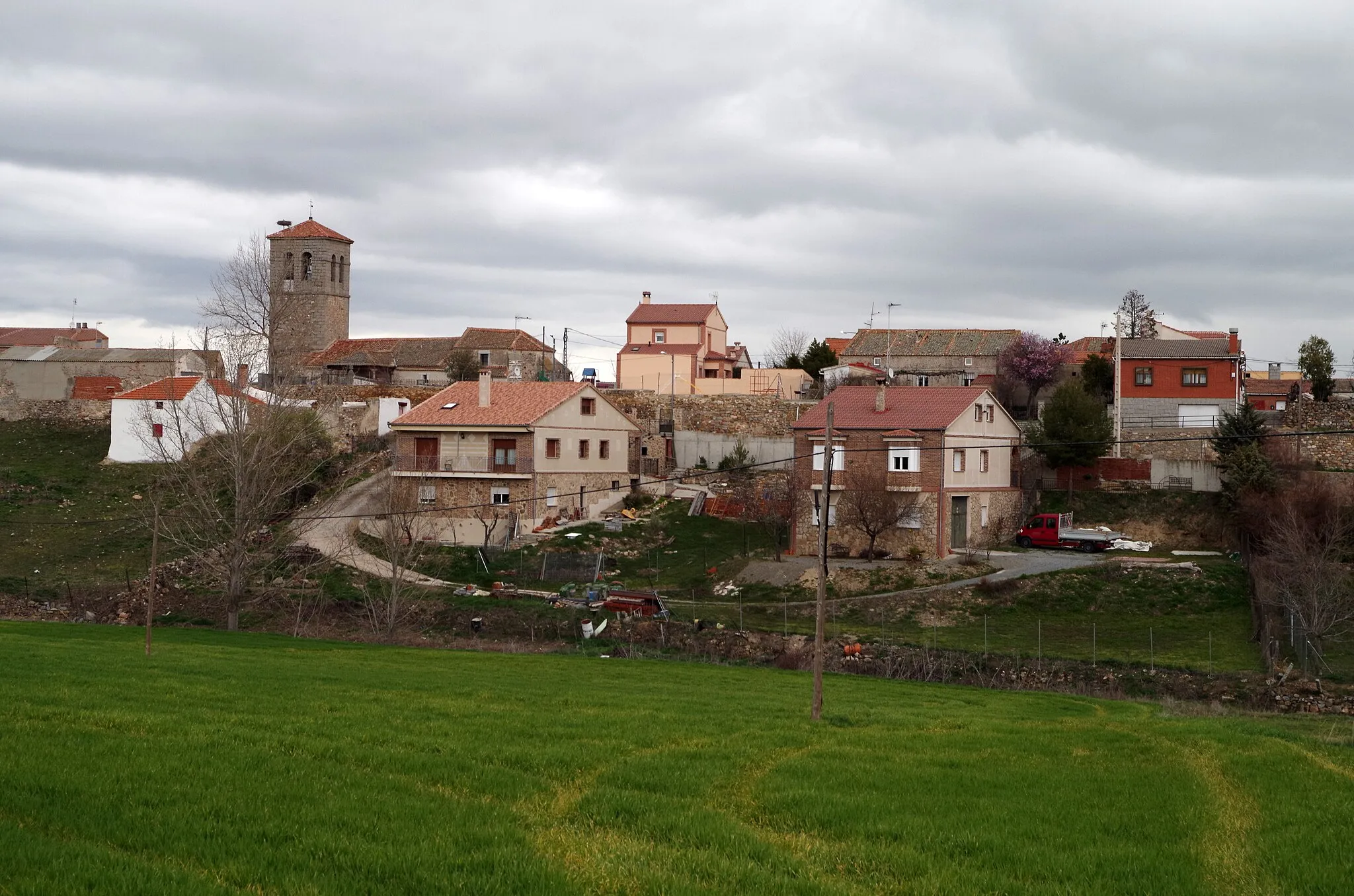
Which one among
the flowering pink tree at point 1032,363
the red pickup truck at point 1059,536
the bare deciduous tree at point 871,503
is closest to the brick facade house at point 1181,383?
the flowering pink tree at point 1032,363

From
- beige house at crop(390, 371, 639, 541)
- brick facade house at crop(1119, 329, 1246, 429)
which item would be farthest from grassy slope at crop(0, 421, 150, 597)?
brick facade house at crop(1119, 329, 1246, 429)

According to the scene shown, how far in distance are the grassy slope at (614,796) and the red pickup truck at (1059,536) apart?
24.9 meters

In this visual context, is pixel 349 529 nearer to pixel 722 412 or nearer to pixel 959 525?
pixel 722 412

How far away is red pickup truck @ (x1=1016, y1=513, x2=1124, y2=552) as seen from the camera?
42.4 m

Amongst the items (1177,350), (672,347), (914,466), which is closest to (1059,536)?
(914,466)

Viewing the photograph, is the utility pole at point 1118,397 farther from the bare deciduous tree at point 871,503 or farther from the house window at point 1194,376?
the bare deciduous tree at point 871,503

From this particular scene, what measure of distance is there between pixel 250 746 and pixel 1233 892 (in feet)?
28.5

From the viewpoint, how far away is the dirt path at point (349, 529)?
42.1m

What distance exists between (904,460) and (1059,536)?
6217 mm

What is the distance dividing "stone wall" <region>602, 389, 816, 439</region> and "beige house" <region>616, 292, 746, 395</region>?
7696 millimetres

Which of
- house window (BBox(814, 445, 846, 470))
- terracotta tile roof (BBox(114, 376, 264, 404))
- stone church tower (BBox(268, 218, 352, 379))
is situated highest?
stone church tower (BBox(268, 218, 352, 379))

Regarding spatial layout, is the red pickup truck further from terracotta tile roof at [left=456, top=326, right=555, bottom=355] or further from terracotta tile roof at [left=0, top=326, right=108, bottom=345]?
terracotta tile roof at [left=0, top=326, right=108, bottom=345]

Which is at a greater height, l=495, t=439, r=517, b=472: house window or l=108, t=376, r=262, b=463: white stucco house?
l=108, t=376, r=262, b=463: white stucco house

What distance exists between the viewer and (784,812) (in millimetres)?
10266
